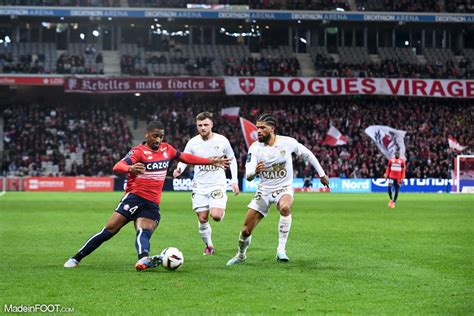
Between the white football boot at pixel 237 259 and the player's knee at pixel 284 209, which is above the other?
the player's knee at pixel 284 209

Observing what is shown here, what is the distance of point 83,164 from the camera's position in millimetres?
54156

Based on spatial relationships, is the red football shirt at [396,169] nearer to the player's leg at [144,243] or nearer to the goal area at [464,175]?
the goal area at [464,175]

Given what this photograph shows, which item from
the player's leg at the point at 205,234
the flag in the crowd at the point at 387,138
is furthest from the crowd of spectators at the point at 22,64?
the player's leg at the point at 205,234

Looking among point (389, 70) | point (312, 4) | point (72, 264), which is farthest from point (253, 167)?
point (312, 4)

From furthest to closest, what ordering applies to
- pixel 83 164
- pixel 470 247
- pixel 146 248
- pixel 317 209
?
pixel 83 164, pixel 317 209, pixel 470 247, pixel 146 248

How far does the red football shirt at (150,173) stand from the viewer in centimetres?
1350

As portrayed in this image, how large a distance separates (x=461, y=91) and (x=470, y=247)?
157ft

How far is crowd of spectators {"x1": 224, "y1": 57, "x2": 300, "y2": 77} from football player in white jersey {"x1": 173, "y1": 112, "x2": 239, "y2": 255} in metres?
46.1

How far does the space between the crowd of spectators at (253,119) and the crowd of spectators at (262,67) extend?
6.80ft

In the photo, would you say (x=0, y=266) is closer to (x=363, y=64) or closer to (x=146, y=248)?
(x=146, y=248)

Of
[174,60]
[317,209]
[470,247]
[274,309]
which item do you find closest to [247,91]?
[174,60]

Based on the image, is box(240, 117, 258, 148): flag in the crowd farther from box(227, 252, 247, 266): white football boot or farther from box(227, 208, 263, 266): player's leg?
box(227, 252, 247, 266): white football boot

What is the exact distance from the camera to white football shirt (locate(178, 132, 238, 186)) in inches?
658

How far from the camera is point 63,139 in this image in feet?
190
